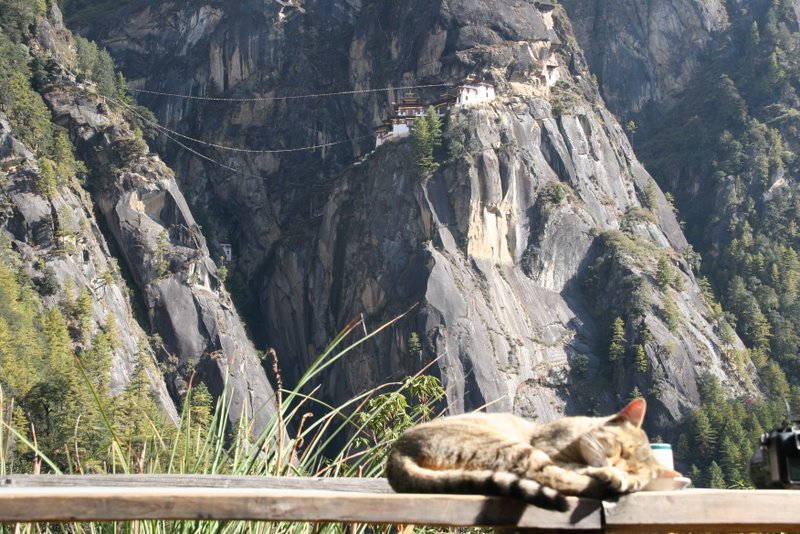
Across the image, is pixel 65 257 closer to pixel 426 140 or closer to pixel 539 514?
pixel 426 140

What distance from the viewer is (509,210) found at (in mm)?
70875

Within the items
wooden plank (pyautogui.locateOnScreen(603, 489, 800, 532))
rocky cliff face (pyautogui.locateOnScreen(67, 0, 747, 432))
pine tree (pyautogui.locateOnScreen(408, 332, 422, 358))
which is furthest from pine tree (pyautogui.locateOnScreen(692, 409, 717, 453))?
wooden plank (pyautogui.locateOnScreen(603, 489, 800, 532))

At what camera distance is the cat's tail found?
128 inches

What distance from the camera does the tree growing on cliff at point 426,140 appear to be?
228 ft

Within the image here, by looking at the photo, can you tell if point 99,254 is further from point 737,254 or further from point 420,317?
point 737,254

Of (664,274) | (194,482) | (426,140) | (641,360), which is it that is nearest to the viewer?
(194,482)

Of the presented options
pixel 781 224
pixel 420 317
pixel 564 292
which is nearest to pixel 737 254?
pixel 781 224

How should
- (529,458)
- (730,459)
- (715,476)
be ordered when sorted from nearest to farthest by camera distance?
(529,458)
(715,476)
(730,459)

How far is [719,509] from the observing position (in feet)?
10.4

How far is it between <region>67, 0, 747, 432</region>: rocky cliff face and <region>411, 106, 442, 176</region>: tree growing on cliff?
A: 0.73 metres

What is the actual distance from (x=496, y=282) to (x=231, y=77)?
103 ft

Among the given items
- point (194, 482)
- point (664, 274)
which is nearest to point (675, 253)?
point (664, 274)

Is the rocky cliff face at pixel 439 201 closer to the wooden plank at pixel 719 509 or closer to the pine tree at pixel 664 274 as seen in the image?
the pine tree at pixel 664 274

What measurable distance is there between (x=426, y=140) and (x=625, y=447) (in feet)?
220
